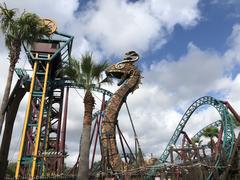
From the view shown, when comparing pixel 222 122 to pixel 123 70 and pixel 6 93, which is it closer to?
pixel 123 70

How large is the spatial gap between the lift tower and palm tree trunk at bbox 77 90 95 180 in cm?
1172

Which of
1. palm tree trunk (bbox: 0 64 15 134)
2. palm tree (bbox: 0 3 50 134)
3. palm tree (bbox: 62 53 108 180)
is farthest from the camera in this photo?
palm tree (bbox: 62 53 108 180)

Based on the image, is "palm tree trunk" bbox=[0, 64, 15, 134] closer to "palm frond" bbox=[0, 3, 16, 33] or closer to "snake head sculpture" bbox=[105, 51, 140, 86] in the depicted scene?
"palm frond" bbox=[0, 3, 16, 33]

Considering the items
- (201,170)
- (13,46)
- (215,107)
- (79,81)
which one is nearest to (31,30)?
(13,46)

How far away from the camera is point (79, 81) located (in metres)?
14.3

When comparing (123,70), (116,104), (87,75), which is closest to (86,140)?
(87,75)

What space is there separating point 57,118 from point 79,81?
56.6 ft

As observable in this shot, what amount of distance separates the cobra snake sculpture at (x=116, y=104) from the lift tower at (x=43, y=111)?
173 inches

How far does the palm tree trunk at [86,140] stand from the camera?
12.6 metres

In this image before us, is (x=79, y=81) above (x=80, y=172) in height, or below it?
above

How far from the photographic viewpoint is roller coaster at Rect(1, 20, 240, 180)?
816 inches

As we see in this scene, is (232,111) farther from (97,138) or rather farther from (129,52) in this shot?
(97,138)

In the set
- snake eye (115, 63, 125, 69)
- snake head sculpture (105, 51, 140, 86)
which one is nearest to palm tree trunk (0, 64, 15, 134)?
snake head sculpture (105, 51, 140, 86)

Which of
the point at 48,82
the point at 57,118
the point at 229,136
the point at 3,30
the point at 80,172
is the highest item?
the point at 48,82
